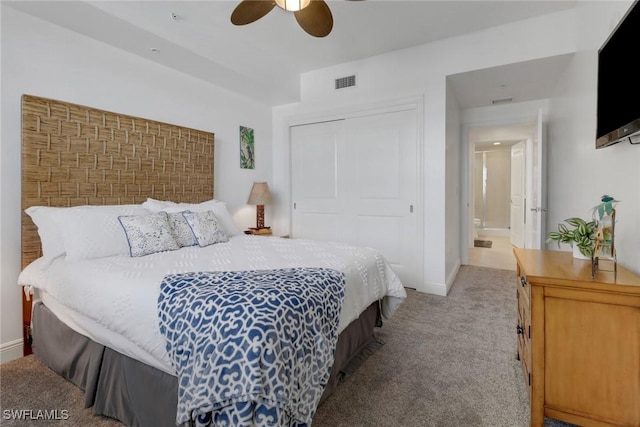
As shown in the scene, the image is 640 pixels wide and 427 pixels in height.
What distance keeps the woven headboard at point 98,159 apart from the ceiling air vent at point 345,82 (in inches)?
71.5

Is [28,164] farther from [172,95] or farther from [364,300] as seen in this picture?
[364,300]

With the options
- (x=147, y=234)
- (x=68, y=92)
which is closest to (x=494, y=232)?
(x=147, y=234)

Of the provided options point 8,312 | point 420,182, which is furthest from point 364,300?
point 8,312

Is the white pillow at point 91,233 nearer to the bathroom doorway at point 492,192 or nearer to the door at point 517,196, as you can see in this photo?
the door at point 517,196

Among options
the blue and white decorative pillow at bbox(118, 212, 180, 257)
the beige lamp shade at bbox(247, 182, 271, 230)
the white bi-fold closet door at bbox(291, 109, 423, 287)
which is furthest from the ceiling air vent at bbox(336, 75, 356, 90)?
the blue and white decorative pillow at bbox(118, 212, 180, 257)

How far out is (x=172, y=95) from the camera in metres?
3.19

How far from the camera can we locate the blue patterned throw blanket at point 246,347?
1.03 metres

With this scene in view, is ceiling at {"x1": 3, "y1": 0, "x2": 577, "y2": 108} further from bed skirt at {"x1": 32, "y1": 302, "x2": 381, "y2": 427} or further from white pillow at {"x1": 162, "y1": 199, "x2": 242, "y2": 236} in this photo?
bed skirt at {"x1": 32, "y1": 302, "x2": 381, "y2": 427}

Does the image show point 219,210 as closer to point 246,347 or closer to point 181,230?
point 181,230

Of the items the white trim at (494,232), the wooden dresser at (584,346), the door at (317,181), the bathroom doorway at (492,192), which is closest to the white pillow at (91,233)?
the wooden dresser at (584,346)

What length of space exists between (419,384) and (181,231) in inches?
79.8

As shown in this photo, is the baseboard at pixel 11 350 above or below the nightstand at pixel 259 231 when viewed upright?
below

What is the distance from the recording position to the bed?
1.40m

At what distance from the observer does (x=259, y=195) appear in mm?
4020
